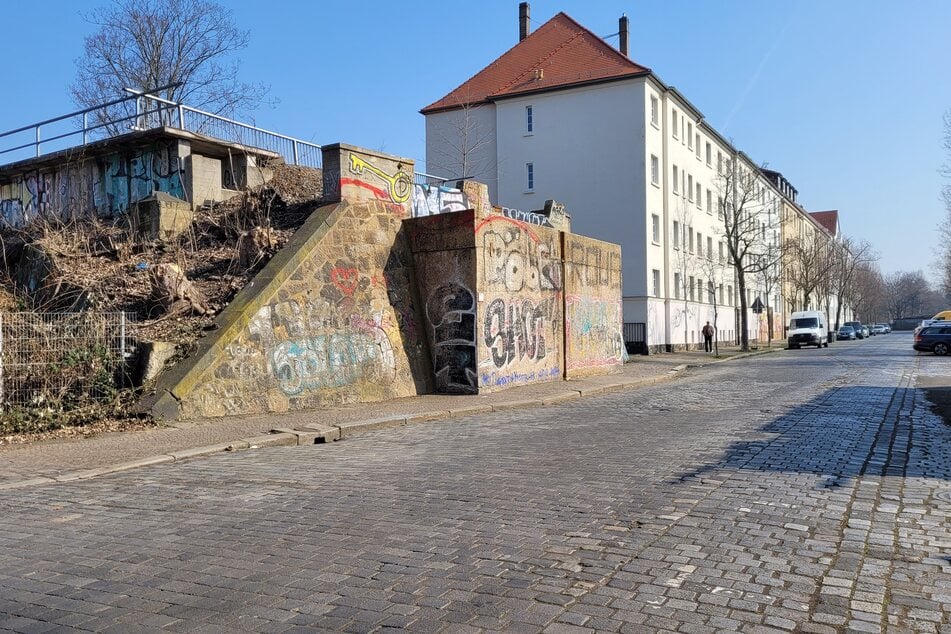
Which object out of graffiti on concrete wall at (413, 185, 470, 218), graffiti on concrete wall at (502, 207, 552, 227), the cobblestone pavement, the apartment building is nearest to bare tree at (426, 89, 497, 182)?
the apartment building

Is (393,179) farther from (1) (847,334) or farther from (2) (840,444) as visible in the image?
(1) (847,334)

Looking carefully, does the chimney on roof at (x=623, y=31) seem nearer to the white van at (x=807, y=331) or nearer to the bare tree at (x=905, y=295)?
the white van at (x=807, y=331)

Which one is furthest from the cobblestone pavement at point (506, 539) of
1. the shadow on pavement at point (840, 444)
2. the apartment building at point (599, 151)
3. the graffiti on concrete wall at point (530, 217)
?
the apartment building at point (599, 151)

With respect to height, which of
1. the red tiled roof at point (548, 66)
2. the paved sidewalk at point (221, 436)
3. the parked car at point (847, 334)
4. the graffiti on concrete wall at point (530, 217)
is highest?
the red tiled roof at point (548, 66)

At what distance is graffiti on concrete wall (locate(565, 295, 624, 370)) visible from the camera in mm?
21062

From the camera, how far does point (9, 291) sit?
1653 cm

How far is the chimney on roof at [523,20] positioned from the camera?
156ft

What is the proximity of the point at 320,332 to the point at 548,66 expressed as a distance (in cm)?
3247

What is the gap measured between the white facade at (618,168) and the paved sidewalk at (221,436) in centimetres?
2408

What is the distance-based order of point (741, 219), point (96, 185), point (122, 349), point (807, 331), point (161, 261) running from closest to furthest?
point (122, 349) < point (161, 261) < point (96, 185) < point (807, 331) < point (741, 219)

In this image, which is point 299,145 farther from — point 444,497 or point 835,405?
point 444,497

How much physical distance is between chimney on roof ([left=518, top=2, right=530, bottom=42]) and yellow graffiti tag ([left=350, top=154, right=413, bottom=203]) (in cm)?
3353

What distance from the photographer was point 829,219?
125562mm

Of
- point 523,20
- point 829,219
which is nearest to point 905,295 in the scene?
point 829,219
